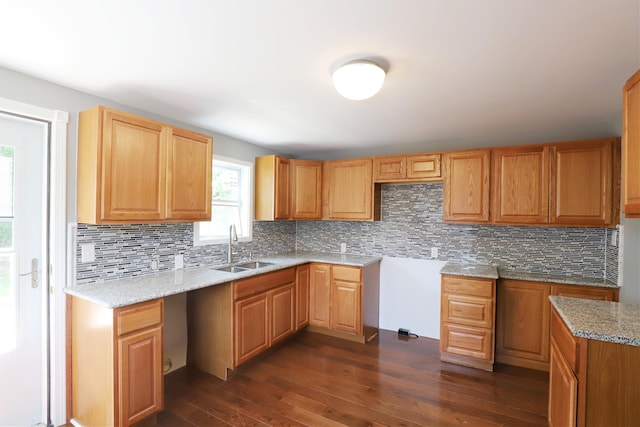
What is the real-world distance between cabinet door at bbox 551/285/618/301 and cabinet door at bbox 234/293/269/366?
2662mm

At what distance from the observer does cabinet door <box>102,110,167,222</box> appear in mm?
1996

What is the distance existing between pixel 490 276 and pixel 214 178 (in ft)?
9.38

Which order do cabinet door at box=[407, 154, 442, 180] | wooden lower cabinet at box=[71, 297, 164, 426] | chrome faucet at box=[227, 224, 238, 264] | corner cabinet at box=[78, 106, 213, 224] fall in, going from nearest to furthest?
1. wooden lower cabinet at box=[71, 297, 164, 426]
2. corner cabinet at box=[78, 106, 213, 224]
3. chrome faucet at box=[227, 224, 238, 264]
4. cabinet door at box=[407, 154, 442, 180]

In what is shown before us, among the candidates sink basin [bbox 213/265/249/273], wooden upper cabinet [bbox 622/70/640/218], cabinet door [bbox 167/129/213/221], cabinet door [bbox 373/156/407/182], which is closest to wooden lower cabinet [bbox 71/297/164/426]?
cabinet door [bbox 167/129/213/221]

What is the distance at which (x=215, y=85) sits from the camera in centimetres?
204

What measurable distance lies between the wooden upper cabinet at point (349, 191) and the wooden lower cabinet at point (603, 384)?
241 cm

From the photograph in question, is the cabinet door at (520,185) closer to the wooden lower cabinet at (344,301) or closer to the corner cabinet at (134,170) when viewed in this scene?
the wooden lower cabinet at (344,301)

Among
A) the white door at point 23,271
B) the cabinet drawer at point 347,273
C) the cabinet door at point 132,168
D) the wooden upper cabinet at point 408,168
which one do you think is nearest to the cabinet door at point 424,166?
the wooden upper cabinet at point 408,168

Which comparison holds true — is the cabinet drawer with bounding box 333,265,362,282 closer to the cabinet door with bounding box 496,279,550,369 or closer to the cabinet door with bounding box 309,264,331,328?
the cabinet door with bounding box 309,264,331,328

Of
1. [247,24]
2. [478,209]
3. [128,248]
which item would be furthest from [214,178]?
[478,209]

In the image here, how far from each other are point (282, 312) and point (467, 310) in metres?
1.82

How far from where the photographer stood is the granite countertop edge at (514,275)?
8.76 ft

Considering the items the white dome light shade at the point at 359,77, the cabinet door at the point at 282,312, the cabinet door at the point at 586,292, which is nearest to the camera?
Result: the white dome light shade at the point at 359,77

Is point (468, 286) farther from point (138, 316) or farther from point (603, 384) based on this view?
point (138, 316)
